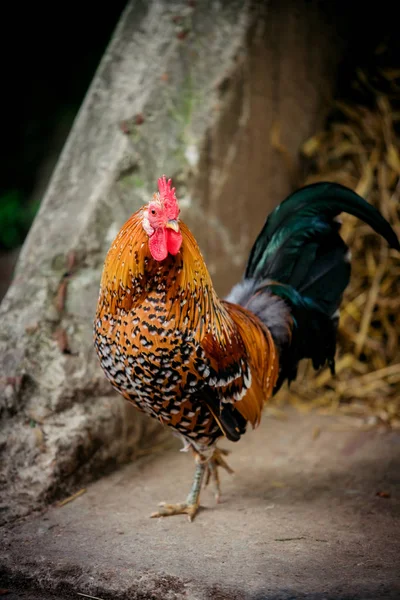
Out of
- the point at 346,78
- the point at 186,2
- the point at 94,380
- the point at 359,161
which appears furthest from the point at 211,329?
the point at 346,78

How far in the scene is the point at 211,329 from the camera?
9.07 ft

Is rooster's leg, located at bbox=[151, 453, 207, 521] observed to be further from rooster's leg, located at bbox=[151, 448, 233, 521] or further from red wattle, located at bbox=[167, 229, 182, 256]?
red wattle, located at bbox=[167, 229, 182, 256]

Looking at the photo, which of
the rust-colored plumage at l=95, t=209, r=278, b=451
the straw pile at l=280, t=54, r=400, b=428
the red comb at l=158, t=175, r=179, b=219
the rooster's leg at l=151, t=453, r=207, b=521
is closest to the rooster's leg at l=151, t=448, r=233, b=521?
the rooster's leg at l=151, t=453, r=207, b=521

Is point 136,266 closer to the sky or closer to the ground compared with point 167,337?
closer to the sky

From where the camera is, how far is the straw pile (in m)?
4.53

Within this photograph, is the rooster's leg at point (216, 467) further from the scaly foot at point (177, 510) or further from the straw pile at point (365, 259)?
the straw pile at point (365, 259)

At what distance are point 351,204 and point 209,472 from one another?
1.65 meters

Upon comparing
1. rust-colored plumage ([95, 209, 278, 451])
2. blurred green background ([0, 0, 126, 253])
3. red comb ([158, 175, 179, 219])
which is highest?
blurred green background ([0, 0, 126, 253])

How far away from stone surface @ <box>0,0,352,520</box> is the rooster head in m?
1.03

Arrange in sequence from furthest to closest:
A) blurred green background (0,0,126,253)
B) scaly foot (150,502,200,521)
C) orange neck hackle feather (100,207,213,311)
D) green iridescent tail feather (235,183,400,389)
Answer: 1. blurred green background (0,0,126,253)
2. green iridescent tail feather (235,183,400,389)
3. scaly foot (150,502,200,521)
4. orange neck hackle feather (100,207,213,311)

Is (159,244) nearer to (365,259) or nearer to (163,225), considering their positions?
(163,225)

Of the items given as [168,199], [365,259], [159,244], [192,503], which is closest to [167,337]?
[159,244]

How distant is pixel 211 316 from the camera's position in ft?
9.17

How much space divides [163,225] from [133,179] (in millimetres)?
1253
